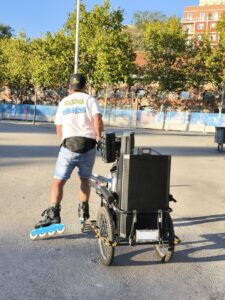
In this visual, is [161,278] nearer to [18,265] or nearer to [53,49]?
[18,265]

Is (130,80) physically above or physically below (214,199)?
above

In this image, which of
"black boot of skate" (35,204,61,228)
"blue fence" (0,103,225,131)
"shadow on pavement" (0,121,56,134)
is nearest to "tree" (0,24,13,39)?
"blue fence" (0,103,225,131)

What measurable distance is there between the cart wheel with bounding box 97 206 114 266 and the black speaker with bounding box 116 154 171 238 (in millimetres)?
109

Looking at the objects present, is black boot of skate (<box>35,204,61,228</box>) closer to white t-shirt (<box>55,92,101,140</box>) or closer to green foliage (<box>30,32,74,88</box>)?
white t-shirt (<box>55,92,101,140</box>)

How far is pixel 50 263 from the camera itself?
4211 millimetres

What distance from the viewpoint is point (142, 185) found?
4.12 metres

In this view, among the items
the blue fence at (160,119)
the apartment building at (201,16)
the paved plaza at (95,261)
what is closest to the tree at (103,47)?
the blue fence at (160,119)

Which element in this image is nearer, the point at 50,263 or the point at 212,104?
the point at 50,263

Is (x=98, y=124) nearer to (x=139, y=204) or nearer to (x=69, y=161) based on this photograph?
(x=69, y=161)

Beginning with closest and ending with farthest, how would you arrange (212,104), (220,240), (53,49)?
(220,240)
(53,49)
(212,104)

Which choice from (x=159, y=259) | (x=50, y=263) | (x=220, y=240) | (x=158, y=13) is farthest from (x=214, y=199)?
(x=158, y=13)

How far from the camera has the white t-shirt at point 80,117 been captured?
190 inches

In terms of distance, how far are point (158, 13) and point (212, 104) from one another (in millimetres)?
34426

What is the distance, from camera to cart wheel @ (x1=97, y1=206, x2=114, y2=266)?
412 cm
